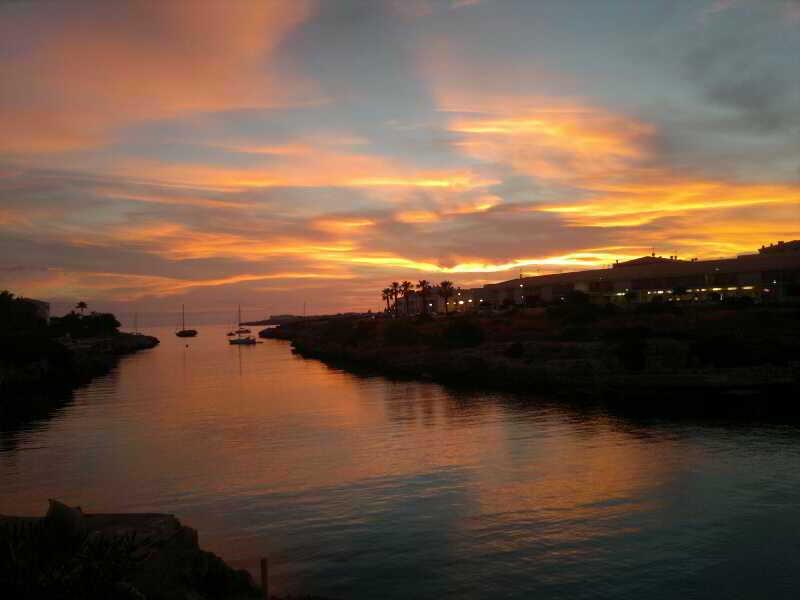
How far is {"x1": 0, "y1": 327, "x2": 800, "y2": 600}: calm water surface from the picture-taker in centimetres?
1900

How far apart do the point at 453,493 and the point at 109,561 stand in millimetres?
20115

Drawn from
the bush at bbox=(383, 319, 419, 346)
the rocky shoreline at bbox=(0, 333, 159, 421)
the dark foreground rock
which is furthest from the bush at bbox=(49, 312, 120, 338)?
the dark foreground rock

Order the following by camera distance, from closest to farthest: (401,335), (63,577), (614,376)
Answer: (63,577)
(614,376)
(401,335)

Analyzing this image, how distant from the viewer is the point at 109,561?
8.93m

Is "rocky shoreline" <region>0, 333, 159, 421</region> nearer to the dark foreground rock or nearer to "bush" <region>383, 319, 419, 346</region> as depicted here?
the dark foreground rock

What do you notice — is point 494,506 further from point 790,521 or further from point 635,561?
point 790,521

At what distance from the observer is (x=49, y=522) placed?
13164mm

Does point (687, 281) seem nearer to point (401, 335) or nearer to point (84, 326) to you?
point (401, 335)

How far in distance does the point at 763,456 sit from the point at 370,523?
22272 mm

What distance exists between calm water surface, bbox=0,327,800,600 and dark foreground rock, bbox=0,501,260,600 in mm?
2956

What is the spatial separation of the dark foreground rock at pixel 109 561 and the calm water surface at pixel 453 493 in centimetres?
296

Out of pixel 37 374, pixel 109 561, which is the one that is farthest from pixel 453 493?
pixel 37 374

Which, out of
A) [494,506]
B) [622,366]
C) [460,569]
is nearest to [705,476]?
[494,506]

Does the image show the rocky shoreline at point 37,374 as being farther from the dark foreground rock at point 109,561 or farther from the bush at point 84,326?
the bush at point 84,326
